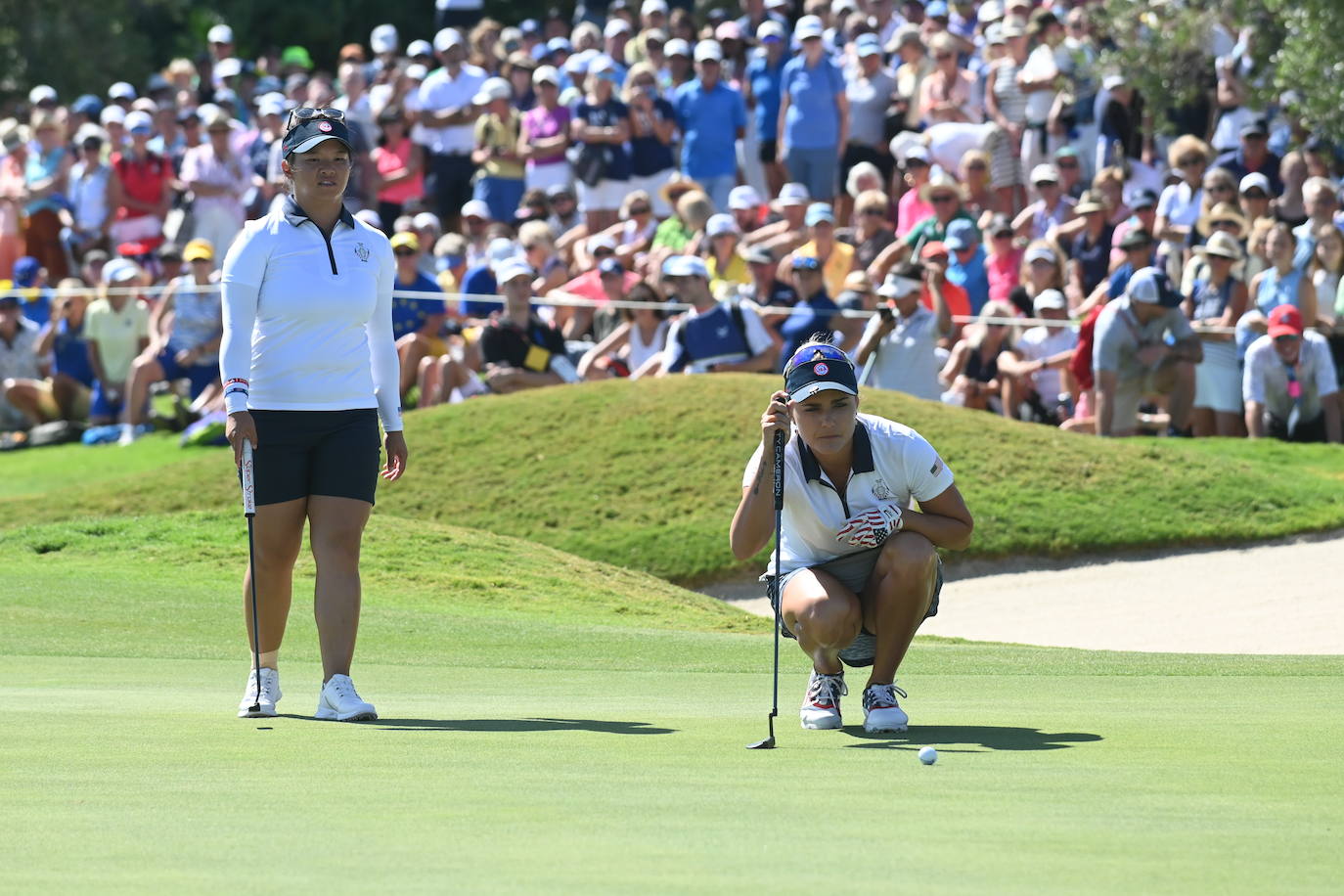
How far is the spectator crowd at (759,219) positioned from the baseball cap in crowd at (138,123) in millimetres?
50

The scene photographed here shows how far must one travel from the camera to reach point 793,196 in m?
20.4

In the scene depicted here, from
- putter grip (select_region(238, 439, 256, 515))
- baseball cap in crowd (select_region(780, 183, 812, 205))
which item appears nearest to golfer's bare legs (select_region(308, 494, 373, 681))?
putter grip (select_region(238, 439, 256, 515))

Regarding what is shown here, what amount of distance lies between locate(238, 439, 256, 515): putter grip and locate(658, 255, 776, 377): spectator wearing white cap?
418 inches

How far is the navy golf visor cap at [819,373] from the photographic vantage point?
22.1 feet

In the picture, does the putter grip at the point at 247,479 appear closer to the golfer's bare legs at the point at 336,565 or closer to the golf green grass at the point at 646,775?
the golfer's bare legs at the point at 336,565

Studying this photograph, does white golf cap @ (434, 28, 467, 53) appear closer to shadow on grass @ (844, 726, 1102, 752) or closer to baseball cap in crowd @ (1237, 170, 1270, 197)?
baseball cap in crowd @ (1237, 170, 1270, 197)

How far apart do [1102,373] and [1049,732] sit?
10.9 metres

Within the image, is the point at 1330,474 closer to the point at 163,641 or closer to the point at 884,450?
the point at 163,641

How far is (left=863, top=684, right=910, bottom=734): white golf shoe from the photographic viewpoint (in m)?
6.73

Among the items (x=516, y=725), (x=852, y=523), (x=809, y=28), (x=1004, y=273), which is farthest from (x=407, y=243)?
(x=852, y=523)

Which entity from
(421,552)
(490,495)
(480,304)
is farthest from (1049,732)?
(480,304)

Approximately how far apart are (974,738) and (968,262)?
12.6 metres

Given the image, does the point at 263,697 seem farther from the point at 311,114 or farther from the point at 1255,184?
the point at 1255,184

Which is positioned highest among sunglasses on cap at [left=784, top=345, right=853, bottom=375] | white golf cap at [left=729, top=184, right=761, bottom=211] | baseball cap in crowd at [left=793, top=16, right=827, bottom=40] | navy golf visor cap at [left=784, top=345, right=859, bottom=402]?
baseball cap in crowd at [left=793, top=16, right=827, bottom=40]
